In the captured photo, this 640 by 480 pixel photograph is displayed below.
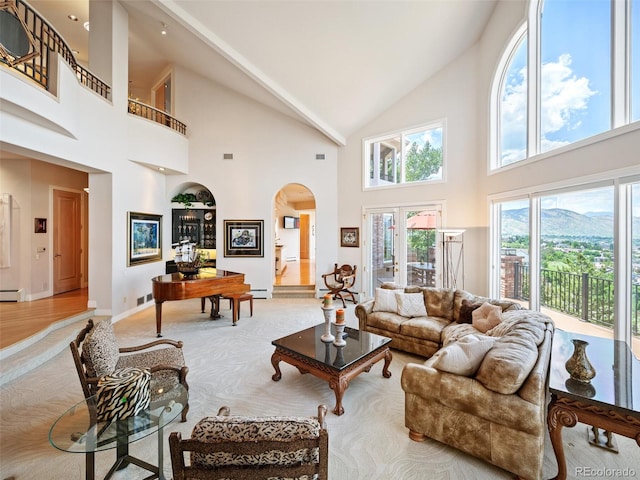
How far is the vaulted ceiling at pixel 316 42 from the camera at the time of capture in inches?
180

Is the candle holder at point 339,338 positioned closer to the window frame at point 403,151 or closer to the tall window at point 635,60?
the tall window at point 635,60

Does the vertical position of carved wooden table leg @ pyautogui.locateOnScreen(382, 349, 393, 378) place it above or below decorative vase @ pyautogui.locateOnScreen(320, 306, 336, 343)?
below

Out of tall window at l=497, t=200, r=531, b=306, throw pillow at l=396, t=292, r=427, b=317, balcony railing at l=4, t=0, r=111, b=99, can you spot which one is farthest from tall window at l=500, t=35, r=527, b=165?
balcony railing at l=4, t=0, r=111, b=99

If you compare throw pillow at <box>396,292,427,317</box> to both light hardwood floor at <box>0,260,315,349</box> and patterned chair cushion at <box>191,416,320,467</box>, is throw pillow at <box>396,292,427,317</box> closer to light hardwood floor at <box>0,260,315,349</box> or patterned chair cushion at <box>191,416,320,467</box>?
patterned chair cushion at <box>191,416,320,467</box>

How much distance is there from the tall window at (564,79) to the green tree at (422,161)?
47.2 inches

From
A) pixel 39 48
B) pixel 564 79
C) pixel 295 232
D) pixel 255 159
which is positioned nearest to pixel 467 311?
pixel 564 79

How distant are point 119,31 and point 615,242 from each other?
A: 8.45m

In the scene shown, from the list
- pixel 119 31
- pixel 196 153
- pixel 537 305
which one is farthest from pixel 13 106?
pixel 537 305

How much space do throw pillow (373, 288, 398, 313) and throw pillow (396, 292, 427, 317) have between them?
78mm

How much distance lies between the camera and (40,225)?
6.01 metres

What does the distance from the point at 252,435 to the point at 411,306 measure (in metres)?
3.60

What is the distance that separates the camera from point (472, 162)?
225 inches

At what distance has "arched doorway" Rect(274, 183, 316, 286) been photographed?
11043 mm

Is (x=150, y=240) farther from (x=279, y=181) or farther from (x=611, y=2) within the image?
(x=611, y=2)
